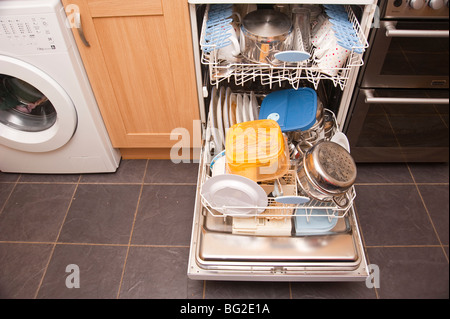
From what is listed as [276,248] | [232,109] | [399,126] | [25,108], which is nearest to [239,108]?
[232,109]

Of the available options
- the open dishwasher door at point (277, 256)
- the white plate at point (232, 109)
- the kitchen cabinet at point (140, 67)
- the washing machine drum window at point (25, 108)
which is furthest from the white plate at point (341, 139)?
the washing machine drum window at point (25, 108)

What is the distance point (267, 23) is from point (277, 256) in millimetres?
749

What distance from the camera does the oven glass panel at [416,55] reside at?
3.58ft

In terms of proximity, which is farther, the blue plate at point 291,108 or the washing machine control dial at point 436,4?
the blue plate at point 291,108

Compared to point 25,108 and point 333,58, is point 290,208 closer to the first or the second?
point 333,58

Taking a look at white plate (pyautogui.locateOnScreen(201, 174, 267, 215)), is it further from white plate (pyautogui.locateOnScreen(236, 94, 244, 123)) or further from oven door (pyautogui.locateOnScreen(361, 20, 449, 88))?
oven door (pyautogui.locateOnScreen(361, 20, 449, 88))

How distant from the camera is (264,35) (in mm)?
1104

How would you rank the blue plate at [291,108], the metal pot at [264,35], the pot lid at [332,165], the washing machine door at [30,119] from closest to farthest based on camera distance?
the pot lid at [332,165] < the metal pot at [264,35] < the blue plate at [291,108] < the washing machine door at [30,119]

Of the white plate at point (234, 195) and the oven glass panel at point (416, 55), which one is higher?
the oven glass panel at point (416, 55)

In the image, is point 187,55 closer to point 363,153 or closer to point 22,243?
point 363,153

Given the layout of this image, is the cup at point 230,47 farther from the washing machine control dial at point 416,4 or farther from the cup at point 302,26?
the washing machine control dial at point 416,4

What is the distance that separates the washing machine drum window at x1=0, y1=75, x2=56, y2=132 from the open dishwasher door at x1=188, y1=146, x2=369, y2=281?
846 mm

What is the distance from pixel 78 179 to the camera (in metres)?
1.63

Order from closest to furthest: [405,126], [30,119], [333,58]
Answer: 1. [333,58]
2. [405,126]
3. [30,119]
